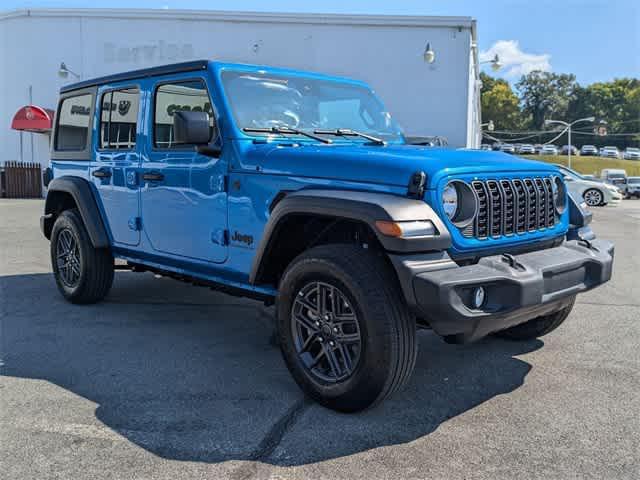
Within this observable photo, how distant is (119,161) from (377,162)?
8.73 feet

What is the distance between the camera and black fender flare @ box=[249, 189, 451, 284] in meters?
2.98

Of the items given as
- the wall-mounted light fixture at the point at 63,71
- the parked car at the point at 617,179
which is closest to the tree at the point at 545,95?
the parked car at the point at 617,179

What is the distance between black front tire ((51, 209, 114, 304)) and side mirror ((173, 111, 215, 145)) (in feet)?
7.04

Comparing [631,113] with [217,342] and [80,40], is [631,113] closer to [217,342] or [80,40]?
[80,40]

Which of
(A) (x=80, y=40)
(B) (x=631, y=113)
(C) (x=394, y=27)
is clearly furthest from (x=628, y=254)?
(B) (x=631, y=113)

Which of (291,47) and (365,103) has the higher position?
(291,47)

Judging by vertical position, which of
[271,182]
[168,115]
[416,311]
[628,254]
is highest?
[168,115]

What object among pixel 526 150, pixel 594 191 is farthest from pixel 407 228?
pixel 526 150

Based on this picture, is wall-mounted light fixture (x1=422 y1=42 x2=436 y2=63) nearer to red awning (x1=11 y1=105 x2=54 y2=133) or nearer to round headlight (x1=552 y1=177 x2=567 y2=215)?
red awning (x1=11 y1=105 x2=54 y2=133)

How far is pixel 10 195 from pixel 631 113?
11927 cm

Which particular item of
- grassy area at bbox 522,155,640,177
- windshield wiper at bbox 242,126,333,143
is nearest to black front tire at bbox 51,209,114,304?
windshield wiper at bbox 242,126,333,143

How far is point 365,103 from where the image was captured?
4949mm

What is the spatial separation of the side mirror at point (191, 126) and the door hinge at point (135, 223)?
1256 mm

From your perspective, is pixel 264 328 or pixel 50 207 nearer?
pixel 264 328
